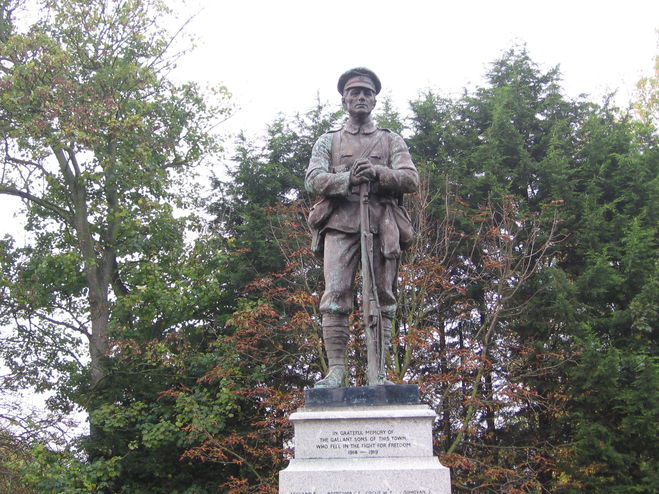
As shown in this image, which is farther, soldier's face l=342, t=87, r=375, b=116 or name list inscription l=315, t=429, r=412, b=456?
soldier's face l=342, t=87, r=375, b=116

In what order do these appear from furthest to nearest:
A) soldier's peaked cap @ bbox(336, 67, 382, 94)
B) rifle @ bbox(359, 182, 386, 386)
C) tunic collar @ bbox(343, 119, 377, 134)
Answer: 1. tunic collar @ bbox(343, 119, 377, 134)
2. soldier's peaked cap @ bbox(336, 67, 382, 94)
3. rifle @ bbox(359, 182, 386, 386)

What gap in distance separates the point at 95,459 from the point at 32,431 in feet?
4.34

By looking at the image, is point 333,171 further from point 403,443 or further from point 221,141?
point 221,141

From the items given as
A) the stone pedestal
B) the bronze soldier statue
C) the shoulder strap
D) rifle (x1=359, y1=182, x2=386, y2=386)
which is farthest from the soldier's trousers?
the stone pedestal

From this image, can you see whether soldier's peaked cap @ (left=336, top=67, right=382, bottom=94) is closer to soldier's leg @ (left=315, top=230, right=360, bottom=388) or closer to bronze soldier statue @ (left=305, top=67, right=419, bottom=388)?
bronze soldier statue @ (left=305, top=67, right=419, bottom=388)

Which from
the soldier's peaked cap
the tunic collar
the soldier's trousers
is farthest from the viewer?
the tunic collar

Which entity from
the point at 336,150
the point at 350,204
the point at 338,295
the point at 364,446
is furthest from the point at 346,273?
the point at 364,446

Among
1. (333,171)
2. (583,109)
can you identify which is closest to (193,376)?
(333,171)

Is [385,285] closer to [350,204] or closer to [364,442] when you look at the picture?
[350,204]

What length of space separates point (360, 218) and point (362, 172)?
15.3 inches

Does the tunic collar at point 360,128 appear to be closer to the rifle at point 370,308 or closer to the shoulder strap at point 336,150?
the shoulder strap at point 336,150

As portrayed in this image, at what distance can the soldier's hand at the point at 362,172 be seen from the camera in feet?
18.2

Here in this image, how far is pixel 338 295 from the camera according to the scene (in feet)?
18.4

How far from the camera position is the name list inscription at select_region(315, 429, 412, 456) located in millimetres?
4824
